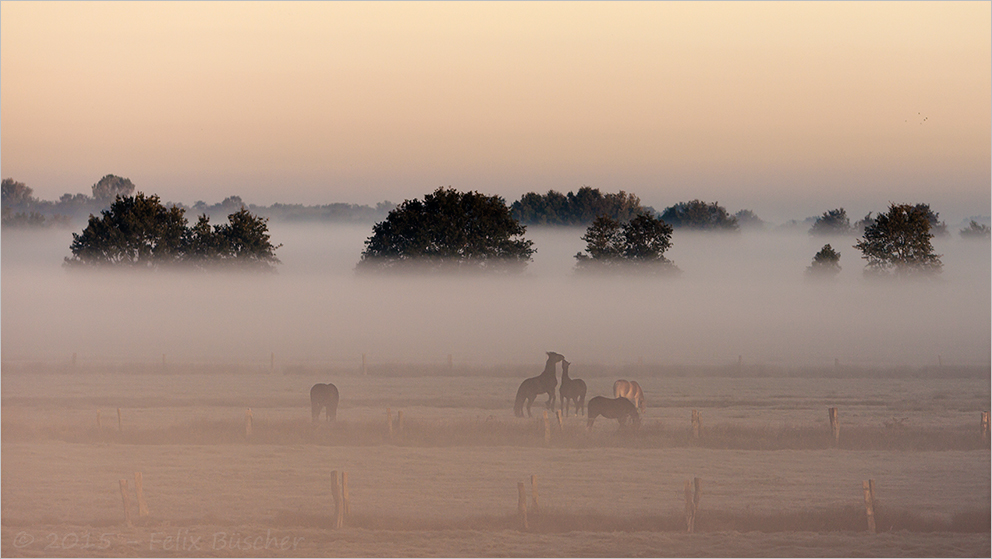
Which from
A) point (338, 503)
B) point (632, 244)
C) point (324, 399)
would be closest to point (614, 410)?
point (324, 399)

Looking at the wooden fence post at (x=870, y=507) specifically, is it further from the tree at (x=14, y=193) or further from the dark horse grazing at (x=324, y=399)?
the tree at (x=14, y=193)

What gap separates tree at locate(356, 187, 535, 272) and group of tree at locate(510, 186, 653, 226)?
5288 cm

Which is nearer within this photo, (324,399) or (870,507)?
(870,507)

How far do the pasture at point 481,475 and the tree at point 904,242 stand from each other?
46.2 meters

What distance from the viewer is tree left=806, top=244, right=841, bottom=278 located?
101m

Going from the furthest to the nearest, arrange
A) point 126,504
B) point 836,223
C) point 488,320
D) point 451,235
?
point 836,223 < point 488,320 < point 451,235 < point 126,504

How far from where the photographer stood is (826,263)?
10419 centimetres

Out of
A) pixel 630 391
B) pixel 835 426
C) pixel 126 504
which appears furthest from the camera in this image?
pixel 630 391

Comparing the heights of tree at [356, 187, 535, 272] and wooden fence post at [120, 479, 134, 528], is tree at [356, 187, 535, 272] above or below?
above

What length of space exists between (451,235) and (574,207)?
58.0 m

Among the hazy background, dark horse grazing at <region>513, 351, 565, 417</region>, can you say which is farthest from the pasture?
the hazy background

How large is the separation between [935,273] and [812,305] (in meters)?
25.6

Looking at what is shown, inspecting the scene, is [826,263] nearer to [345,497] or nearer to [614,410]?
[614,410]

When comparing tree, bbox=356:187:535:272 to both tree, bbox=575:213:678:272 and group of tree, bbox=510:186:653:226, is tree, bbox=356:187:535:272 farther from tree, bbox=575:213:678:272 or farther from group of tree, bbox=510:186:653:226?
group of tree, bbox=510:186:653:226
